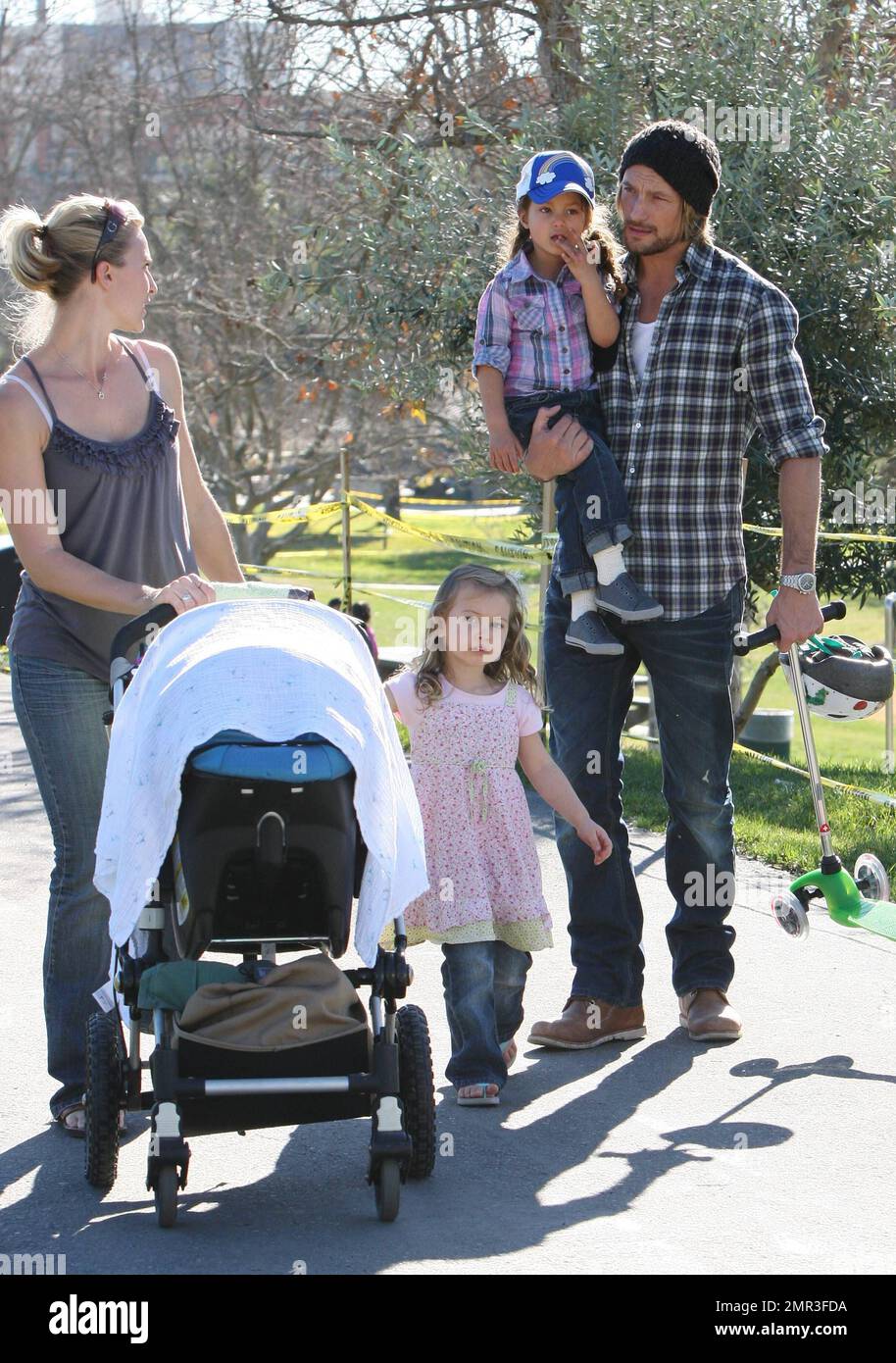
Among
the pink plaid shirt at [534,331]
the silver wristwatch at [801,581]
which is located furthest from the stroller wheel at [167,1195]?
the pink plaid shirt at [534,331]

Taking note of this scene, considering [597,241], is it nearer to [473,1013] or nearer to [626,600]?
[626,600]

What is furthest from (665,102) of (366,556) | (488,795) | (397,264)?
(366,556)

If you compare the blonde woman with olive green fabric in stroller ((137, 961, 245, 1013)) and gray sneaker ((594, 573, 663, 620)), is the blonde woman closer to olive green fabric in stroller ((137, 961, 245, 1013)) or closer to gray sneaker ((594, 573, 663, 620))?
olive green fabric in stroller ((137, 961, 245, 1013))

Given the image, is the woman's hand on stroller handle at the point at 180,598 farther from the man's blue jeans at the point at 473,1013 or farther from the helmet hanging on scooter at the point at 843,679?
the helmet hanging on scooter at the point at 843,679

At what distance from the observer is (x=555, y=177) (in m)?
4.92

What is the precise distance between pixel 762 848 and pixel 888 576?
3605 mm

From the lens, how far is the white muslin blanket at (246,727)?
3.65 metres

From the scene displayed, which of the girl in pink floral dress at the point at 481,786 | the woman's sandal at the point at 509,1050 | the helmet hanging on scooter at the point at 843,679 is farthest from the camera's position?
the helmet hanging on scooter at the point at 843,679

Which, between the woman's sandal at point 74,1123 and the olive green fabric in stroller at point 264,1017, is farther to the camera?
the woman's sandal at point 74,1123

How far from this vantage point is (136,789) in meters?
3.66

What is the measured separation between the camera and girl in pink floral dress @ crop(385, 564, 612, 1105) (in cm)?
475

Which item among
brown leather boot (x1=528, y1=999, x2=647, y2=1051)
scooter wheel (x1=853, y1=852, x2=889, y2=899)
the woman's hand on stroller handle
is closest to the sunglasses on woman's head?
the woman's hand on stroller handle

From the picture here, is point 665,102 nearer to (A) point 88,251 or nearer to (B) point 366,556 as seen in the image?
(A) point 88,251

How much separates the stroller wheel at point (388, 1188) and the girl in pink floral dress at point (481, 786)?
0.96 m
